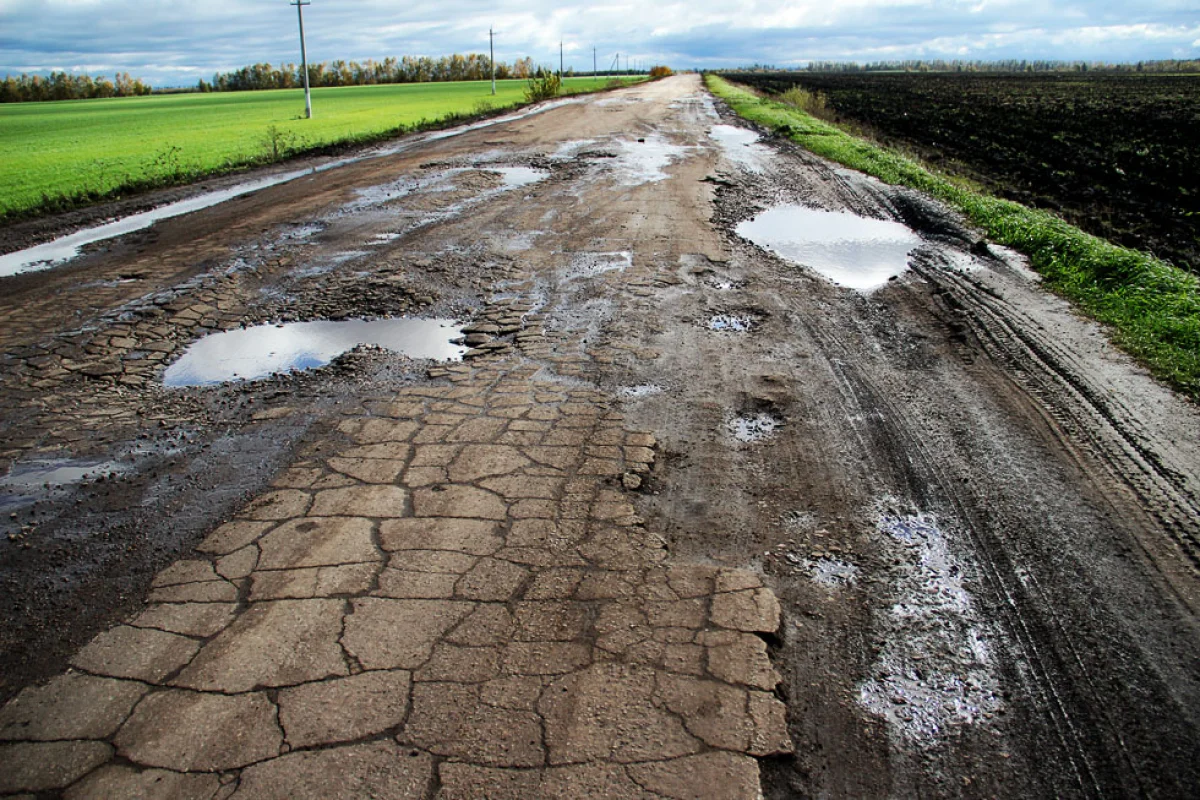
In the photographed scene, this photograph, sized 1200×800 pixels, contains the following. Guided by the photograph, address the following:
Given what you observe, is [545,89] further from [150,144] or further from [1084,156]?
[1084,156]

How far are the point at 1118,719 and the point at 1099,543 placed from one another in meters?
1.15

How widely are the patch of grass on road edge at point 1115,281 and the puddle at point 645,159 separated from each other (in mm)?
4735

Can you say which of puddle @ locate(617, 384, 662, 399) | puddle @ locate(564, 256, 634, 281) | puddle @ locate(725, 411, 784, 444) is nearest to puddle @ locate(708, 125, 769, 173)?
puddle @ locate(564, 256, 634, 281)

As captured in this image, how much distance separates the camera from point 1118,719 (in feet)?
8.04

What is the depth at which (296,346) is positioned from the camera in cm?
581

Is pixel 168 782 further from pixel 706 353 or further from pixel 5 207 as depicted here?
pixel 5 207

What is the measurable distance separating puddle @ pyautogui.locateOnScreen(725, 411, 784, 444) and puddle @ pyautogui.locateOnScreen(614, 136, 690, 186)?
8.84 meters

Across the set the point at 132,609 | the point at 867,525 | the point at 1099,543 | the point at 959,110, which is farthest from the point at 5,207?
the point at 959,110

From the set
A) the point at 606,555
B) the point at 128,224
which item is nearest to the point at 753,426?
the point at 606,555

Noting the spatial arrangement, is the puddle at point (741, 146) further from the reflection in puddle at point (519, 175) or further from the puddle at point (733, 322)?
the puddle at point (733, 322)

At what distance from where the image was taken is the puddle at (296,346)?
17.5 ft

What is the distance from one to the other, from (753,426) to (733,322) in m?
1.95

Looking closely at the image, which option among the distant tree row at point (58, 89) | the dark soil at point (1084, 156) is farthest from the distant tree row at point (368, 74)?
the dark soil at point (1084, 156)

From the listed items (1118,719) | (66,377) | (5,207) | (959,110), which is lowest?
(1118,719)
